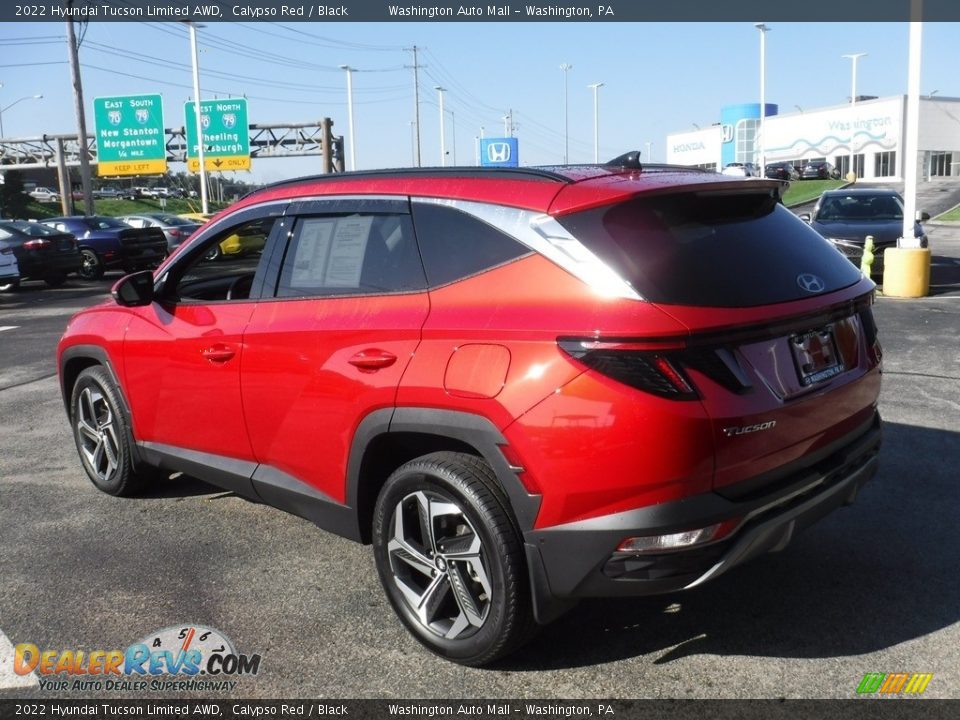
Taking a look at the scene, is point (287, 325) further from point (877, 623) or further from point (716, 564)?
point (877, 623)

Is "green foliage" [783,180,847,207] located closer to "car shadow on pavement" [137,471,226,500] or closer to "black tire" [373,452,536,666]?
"car shadow on pavement" [137,471,226,500]

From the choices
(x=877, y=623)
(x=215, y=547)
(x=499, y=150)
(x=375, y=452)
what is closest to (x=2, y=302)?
(x=215, y=547)

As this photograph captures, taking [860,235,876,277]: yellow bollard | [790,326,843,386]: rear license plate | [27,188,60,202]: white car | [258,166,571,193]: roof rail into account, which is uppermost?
[27,188,60,202]: white car

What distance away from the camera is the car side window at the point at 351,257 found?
356 cm

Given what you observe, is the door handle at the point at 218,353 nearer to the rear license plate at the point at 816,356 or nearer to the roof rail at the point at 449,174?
the roof rail at the point at 449,174

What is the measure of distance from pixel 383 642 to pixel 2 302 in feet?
58.8

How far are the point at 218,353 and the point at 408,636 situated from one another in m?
1.58

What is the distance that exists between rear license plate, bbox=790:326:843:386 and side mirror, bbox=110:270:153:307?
3.20m

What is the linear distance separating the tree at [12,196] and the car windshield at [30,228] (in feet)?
131

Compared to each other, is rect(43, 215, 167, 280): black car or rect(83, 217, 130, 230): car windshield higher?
rect(83, 217, 130, 230): car windshield

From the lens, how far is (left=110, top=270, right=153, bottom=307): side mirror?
4703 millimetres

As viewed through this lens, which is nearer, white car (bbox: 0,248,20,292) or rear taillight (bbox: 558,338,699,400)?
rear taillight (bbox: 558,338,699,400)

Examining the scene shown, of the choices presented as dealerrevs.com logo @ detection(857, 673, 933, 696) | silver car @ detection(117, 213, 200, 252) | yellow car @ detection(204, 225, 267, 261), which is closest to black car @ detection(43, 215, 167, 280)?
silver car @ detection(117, 213, 200, 252)

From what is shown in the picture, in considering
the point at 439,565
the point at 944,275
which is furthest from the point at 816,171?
the point at 439,565
